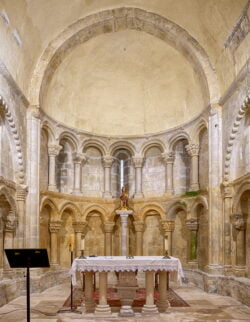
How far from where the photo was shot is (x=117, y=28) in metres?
16.1

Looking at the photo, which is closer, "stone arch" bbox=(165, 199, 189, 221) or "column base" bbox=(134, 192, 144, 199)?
"stone arch" bbox=(165, 199, 189, 221)

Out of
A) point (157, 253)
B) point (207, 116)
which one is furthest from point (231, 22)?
point (157, 253)

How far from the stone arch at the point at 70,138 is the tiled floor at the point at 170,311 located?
678cm

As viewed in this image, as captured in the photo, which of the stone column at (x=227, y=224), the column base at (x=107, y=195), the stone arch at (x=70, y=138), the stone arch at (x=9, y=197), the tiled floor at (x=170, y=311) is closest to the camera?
the tiled floor at (x=170, y=311)

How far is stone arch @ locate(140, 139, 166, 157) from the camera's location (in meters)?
18.2

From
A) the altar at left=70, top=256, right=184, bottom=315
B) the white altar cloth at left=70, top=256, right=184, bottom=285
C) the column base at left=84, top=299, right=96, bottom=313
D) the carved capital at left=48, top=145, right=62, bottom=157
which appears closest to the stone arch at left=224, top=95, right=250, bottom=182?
the altar at left=70, top=256, right=184, bottom=315

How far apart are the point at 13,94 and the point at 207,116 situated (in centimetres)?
702

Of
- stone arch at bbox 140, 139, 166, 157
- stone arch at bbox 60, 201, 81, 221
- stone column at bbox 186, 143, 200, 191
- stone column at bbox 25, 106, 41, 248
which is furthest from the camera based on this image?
stone arch at bbox 140, 139, 166, 157

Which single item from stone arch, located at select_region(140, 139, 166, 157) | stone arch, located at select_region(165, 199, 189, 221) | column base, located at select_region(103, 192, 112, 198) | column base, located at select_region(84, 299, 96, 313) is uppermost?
stone arch, located at select_region(140, 139, 166, 157)

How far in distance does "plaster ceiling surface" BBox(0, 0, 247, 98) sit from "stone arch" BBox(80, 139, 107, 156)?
14.4ft

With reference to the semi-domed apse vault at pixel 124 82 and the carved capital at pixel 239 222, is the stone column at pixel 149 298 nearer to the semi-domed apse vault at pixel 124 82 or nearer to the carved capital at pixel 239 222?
the carved capital at pixel 239 222

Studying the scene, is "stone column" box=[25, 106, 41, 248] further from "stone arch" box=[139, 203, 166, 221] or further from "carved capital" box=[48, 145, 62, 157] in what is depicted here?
"stone arch" box=[139, 203, 166, 221]

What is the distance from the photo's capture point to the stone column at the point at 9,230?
12727 mm

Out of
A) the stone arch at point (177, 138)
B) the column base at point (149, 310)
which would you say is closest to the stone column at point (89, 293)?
the column base at point (149, 310)
